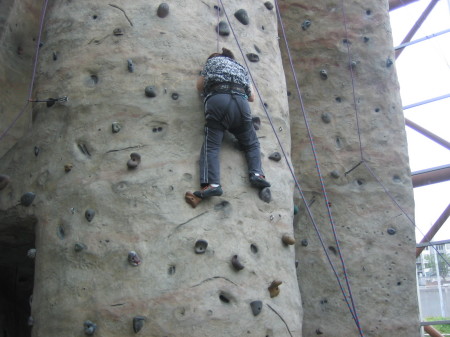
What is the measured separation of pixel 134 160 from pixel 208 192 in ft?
1.63

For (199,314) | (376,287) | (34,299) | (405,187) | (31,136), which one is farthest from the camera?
(405,187)

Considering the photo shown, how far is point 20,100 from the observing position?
6.22 meters

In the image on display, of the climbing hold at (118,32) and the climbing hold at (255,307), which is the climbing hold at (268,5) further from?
the climbing hold at (255,307)

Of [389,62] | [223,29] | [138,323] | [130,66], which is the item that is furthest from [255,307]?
[389,62]

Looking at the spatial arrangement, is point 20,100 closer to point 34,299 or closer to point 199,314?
point 34,299

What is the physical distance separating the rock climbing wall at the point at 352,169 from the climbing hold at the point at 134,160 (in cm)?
181

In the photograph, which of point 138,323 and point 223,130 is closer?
point 138,323

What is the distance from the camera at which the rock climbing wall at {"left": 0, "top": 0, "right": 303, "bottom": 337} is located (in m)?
3.74

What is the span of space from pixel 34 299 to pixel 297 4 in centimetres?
410

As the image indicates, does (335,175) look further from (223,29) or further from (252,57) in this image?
Result: (223,29)

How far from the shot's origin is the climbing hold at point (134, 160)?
13.2ft

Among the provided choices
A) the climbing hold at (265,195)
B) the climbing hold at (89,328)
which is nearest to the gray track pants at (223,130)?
the climbing hold at (265,195)

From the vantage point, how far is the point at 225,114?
4.23 m

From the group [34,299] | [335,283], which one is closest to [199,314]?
[34,299]
